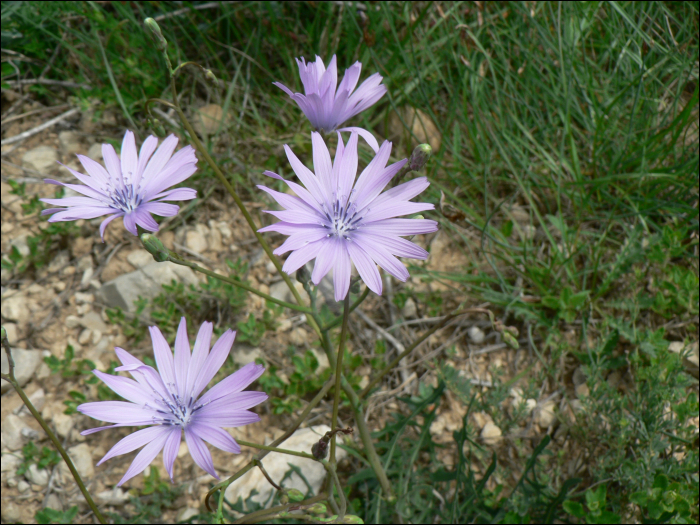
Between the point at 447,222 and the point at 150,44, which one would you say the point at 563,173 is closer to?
the point at 447,222

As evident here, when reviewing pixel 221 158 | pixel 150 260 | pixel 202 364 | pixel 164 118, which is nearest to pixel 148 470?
pixel 150 260

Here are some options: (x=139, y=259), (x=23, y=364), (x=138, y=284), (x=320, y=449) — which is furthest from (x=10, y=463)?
(x=320, y=449)

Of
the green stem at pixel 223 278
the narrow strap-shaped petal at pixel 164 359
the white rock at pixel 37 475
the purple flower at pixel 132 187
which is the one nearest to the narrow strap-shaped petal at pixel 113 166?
the purple flower at pixel 132 187

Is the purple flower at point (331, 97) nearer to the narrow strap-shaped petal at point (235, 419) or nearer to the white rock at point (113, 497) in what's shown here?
the narrow strap-shaped petal at point (235, 419)

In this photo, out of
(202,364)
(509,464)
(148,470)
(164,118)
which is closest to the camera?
(202,364)

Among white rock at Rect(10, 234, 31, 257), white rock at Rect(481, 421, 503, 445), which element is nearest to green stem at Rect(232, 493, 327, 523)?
white rock at Rect(481, 421, 503, 445)

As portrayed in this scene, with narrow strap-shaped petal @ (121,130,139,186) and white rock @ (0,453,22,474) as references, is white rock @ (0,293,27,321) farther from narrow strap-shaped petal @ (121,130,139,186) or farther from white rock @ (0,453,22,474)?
narrow strap-shaped petal @ (121,130,139,186)
